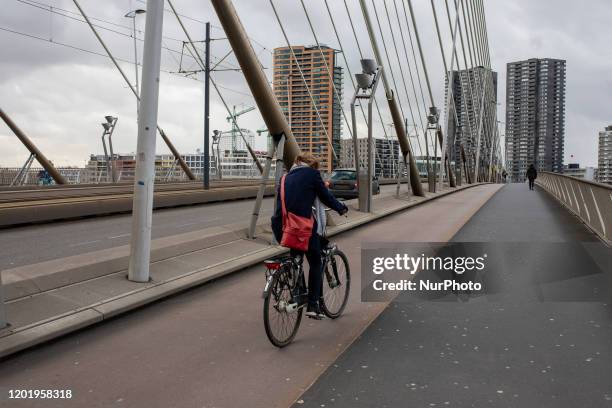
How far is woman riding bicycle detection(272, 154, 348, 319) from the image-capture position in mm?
4906

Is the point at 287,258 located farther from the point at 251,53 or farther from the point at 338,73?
the point at 338,73

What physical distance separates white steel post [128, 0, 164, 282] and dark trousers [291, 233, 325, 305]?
2.35 meters

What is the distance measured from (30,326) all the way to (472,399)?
11.7ft

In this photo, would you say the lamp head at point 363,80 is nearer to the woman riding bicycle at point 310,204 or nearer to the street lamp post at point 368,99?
the street lamp post at point 368,99

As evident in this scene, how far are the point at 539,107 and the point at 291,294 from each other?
459 feet

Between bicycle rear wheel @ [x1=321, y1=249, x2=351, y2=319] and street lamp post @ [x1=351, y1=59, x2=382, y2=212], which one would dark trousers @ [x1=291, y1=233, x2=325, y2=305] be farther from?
street lamp post @ [x1=351, y1=59, x2=382, y2=212]

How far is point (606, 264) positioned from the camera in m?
8.18

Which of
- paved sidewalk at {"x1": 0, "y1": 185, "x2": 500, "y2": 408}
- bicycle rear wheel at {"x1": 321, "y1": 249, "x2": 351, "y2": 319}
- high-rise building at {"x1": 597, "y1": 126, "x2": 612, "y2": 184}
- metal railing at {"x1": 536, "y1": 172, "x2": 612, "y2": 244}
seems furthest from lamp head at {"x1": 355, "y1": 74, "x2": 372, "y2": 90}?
bicycle rear wheel at {"x1": 321, "y1": 249, "x2": 351, "y2": 319}

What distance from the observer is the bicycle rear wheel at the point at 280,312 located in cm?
455

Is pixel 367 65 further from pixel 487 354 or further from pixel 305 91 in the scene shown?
pixel 487 354

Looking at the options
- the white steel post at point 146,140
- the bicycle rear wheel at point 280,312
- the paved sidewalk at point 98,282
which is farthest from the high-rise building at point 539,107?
the bicycle rear wheel at point 280,312

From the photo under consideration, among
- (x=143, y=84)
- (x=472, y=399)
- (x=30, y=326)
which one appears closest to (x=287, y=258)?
(x=472, y=399)

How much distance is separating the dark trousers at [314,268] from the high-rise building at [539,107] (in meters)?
126

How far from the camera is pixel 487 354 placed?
14.7 ft
